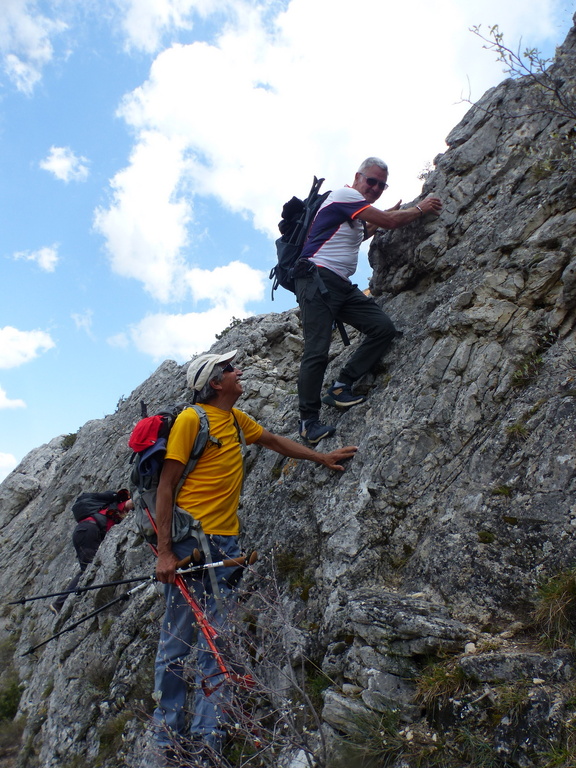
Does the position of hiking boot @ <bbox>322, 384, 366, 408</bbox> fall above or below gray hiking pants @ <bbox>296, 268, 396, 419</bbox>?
below

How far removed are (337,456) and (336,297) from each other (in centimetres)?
243

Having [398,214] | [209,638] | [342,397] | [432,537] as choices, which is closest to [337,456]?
[342,397]

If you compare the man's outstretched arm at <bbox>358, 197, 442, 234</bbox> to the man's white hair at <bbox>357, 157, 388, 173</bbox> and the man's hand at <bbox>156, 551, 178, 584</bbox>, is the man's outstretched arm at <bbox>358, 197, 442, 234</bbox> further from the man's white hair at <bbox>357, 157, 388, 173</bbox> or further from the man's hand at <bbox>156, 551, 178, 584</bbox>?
the man's hand at <bbox>156, 551, 178, 584</bbox>

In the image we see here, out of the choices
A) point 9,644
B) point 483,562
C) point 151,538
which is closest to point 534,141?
point 483,562

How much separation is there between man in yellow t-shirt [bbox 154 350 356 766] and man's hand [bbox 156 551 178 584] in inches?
0.4

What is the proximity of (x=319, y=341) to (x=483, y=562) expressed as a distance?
386 cm

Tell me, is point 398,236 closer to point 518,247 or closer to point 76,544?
point 518,247

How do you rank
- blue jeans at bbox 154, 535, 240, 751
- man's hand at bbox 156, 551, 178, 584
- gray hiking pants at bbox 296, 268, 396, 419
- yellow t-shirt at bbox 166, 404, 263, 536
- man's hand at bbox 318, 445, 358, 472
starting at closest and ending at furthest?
blue jeans at bbox 154, 535, 240, 751, man's hand at bbox 156, 551, 178, 584, yellow t-shirt at bbox 166, 404, 263, 536, man's hand at bbox 318, 445, 358, 472, gray hiking pants at bbox 296, 268, 396, 419

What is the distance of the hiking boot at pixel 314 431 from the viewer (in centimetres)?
791

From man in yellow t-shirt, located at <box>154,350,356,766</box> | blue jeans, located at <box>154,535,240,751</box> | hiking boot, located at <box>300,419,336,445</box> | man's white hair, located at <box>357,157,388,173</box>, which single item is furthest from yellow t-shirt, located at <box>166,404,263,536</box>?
man's white hair, located at <box>357,157,388,173</box>

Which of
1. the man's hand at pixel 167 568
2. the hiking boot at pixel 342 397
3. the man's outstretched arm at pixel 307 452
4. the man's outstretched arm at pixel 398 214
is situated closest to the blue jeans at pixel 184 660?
the man's hand at pixel 167 568

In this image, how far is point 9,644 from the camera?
12.2 m

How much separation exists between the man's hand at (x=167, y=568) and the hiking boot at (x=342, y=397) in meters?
3.42

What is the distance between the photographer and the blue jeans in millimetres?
5254
